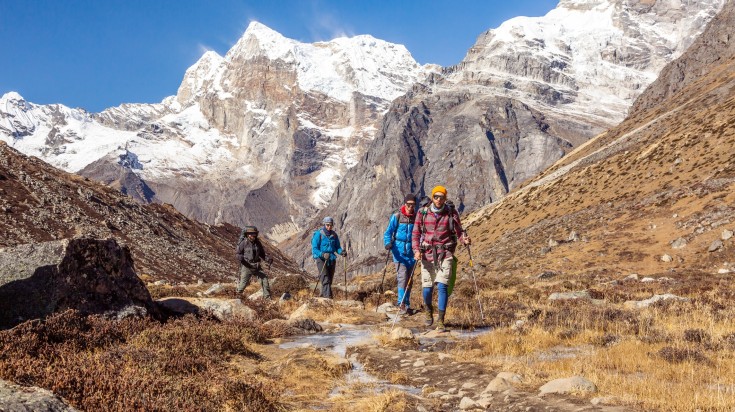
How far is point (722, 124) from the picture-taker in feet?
184

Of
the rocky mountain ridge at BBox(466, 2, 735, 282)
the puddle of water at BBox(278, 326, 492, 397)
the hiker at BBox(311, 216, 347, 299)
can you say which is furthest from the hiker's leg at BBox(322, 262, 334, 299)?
the rocky mountain ridge at BBox(466, 2, 735, 282)

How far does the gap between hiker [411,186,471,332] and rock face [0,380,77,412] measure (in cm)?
911

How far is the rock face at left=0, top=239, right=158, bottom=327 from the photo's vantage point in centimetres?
905

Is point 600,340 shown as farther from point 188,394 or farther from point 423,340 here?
point 188,394

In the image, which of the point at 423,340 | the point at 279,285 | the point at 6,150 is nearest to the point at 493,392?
the point at 423,340

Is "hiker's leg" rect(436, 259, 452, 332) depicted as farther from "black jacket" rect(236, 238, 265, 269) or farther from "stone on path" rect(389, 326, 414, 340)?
"black jacket" rect(236, 238, 265, 269)

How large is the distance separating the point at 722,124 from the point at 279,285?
51.3 metres

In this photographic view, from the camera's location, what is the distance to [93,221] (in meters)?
57.8

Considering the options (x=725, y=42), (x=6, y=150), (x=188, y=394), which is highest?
(x=725, y=42)

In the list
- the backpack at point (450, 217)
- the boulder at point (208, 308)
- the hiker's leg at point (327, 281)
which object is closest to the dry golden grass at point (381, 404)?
the backpack at point (450, 217)

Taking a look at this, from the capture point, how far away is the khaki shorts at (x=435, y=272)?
13188 millimetres

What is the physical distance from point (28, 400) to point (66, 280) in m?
5.63

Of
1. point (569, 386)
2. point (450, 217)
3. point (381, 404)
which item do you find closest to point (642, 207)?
point (450, 217)

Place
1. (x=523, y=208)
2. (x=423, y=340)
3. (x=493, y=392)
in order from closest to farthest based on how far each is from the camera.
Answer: (x=493, y=392), (x=423, y=340), (x=523, y=208)
